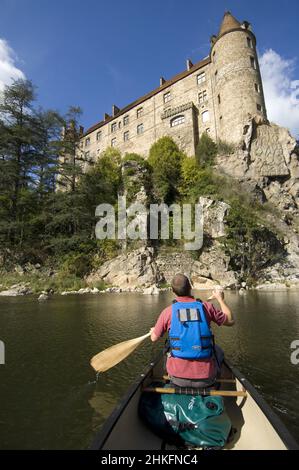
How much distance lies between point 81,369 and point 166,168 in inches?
1201

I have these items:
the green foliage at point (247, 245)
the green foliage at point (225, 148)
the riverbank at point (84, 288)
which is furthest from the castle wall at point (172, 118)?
the riverbank at point (84, 288)

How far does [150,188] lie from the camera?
32469 mm

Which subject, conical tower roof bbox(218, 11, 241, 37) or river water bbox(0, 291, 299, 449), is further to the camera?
conical tower roof bbox(218, 11, 241, 37)

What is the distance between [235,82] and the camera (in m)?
36.5

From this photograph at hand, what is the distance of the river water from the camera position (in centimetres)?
384

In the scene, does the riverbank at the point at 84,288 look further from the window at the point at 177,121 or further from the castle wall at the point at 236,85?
the window at the point at 177,121

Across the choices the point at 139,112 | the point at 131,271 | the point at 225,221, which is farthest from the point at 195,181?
the point at 139,112

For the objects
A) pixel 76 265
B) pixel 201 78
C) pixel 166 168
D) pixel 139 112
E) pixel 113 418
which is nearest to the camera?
pixel 113 418

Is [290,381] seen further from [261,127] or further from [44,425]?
[261,127]

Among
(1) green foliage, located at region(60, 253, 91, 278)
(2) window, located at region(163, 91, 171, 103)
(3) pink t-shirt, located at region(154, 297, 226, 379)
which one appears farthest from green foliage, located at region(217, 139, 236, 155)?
(3) pink t-shirt, located at region(154, 297, 226, 379)

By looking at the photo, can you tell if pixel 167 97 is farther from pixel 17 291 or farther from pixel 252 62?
pixel 17 291

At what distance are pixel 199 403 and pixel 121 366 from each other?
3597 millimetres

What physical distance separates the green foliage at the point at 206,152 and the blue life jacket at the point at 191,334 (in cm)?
3543

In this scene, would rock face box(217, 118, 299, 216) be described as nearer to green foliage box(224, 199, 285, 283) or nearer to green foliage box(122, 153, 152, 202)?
green foliage box(224, 199, 285, 283)
